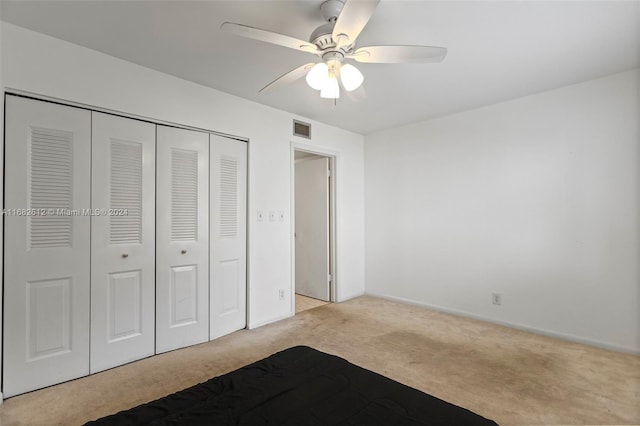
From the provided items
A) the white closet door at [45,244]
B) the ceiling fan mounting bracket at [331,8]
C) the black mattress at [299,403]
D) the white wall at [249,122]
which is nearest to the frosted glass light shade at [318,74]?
the ceiling fan mounting bracket at [331,8]

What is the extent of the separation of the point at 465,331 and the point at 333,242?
1953 mm

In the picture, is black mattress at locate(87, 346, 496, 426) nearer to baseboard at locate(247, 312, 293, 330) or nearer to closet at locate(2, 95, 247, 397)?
closet at locate(2, 95, 247, 397)

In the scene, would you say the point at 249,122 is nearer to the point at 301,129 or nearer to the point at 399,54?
the point at 301,129

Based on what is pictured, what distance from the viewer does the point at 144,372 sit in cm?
232

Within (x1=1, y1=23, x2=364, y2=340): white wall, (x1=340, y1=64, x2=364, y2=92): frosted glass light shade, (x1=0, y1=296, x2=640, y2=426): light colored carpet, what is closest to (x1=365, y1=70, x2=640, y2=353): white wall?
(x1=0, y1=296, x2=640, y2=426): light colored carpet

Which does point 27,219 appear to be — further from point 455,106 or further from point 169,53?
point 455,106

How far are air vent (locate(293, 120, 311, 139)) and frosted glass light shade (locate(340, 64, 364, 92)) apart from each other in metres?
1.92

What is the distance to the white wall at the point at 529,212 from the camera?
2717mm

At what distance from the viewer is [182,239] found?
2779mm

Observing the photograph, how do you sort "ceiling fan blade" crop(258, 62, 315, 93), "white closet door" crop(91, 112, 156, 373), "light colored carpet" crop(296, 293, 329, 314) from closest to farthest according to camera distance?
"ceiling fan blade" crop(258, 62, 315, 93) < "white closet door" crop(91, 112, 156, 373) < "light colored carpet" crop(296, 293, 329, 314)

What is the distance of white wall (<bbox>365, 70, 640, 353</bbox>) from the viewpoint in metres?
2.72

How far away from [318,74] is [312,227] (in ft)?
9.56

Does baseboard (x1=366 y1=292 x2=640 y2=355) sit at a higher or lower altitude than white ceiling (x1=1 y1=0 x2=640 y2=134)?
lower

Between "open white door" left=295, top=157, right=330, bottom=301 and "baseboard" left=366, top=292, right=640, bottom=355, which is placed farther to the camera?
"open white door" left=295, top=157, right=330, bottom=301
